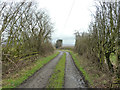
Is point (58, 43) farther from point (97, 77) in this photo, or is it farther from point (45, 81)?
point (45, 81)

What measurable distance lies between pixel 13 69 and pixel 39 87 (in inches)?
137

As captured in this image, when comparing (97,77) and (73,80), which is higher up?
(97,77)

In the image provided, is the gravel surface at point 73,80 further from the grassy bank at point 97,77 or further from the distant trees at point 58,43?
the distant trees at point 58,43

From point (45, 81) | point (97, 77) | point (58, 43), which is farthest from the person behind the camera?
point (58, 43)

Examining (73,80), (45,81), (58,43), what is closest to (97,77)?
(73,80)

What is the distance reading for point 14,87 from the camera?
520 centimetres

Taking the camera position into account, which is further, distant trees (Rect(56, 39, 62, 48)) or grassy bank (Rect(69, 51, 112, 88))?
distant trees (Rect(56, 39, 62, 48))

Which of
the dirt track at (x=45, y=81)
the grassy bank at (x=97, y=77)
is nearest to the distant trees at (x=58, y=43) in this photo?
the grassy bank at (x=97, y=77)

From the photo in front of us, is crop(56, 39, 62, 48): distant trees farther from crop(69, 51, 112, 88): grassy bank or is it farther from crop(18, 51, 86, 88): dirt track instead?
crop(18, 51, 86, 88): dirt track

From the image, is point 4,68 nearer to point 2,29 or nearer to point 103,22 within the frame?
point 2,29

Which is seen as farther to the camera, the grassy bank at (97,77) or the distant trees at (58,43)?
the distant trees at (58,43)

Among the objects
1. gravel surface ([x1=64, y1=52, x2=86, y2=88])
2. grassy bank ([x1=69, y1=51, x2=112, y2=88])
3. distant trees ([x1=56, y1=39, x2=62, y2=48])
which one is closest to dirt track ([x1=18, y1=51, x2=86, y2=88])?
gravel surface ([x1=64, y1=52, x2=86, y2=88])

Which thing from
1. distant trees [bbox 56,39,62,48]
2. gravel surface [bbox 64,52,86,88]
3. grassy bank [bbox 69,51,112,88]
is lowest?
gravel surface [bbox 64,52,86,88]

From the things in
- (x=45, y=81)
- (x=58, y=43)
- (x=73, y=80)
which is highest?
(x=58, y=43)
